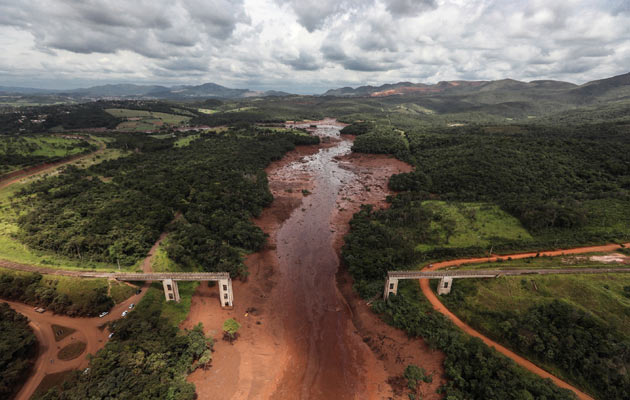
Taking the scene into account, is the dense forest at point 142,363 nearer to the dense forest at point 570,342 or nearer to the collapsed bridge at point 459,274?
the collapsed bridge at point 459,274

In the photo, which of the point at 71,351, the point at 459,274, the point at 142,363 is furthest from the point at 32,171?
A: the point at 459,274

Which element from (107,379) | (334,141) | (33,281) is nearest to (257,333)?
(107,379)

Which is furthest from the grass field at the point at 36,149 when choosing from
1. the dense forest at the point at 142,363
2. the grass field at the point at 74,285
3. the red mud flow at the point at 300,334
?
the dense forest at the point at 142,363

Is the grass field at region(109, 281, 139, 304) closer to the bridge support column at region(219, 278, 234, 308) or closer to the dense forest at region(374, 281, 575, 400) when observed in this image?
the bridge support column at region(219, 278, 234, 308)

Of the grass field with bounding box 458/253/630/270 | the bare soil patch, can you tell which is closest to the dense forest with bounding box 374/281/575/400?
the grass field with bounding box 458/253/630/270

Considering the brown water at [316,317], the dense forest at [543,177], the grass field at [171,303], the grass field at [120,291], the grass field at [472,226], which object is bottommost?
the brown water at [316,317]

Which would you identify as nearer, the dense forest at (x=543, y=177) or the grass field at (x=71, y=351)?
the grass field at (x=71, y=351)
